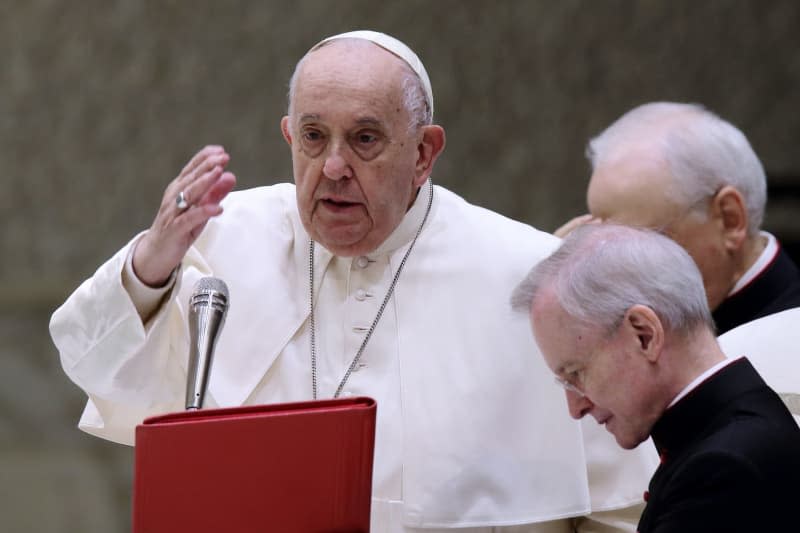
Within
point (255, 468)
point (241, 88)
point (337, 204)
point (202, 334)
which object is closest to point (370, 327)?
point (337, 204)

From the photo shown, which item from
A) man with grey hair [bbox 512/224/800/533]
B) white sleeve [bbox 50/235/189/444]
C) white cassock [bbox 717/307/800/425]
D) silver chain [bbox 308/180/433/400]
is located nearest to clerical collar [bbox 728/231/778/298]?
white cassock [bbox 717/307/800/425]

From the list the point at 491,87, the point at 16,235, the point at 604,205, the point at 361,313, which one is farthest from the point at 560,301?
the point at 16,235

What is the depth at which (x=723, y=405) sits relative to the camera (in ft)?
7.45

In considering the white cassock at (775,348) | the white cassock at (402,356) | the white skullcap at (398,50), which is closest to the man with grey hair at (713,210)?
the white cassock at (775,348)

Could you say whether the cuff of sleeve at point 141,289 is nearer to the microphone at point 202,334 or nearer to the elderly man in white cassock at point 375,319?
the elderly man in white cassock at point 375,319

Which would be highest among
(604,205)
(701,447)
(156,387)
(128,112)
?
(128,112)

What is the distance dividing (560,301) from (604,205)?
1159mm

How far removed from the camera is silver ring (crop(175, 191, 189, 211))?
2637mm

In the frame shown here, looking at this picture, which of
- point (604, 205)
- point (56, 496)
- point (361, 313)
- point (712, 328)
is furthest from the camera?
point (56, 496)

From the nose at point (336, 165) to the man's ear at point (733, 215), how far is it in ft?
3.48

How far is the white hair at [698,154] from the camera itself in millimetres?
3469

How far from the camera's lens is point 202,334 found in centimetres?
245

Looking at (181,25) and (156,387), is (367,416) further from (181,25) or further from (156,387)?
(181,25)

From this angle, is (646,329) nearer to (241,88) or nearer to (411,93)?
(411,93)
